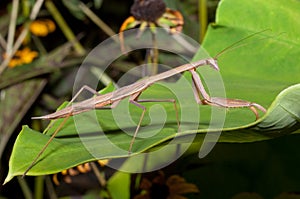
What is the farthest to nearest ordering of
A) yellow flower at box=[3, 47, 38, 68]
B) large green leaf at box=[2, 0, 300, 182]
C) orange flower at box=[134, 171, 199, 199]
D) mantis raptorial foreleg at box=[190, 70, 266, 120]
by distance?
yellow flower at box=[3, 47, 38, 68] → orange flower at box=[134, 171, 199, 199] → mantis raptorial foreleg at box=[190, 70, 266, 120] → large green leaf at box=[2, 0, 300, 182]

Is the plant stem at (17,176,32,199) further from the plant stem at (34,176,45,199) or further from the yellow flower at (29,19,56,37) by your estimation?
the yellow flower at (29,19,56,37)

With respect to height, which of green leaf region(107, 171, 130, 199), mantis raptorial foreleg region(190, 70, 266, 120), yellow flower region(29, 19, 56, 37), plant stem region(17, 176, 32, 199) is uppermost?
mantis raptorial foreleg region(190, 70, 266, 120)

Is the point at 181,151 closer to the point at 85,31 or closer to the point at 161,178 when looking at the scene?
the point at 161,178

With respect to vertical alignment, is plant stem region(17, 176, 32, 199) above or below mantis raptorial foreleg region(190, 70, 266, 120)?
below

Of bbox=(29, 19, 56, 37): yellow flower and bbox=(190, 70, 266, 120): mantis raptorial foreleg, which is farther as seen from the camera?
bbox=(29, 19, 56, 37): yellow flower

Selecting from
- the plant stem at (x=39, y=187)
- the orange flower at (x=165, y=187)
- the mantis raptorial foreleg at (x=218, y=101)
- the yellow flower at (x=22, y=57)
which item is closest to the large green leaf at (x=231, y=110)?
the mantis raptorial foreleg at (x=218, y=101)

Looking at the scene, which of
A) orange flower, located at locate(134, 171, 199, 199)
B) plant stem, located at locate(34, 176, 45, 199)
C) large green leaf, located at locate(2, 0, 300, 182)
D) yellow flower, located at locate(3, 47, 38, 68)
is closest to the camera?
large green leaf, located at locate(2, 0, 300, 182)

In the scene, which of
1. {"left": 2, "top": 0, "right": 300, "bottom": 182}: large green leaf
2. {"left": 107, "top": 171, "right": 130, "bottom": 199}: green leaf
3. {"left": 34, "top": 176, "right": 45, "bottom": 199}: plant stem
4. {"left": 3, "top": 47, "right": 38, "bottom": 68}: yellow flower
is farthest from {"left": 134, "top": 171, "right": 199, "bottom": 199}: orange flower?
{"left": 3, "top": 47, "right": 38, "bottom": 68}: yellow flower
